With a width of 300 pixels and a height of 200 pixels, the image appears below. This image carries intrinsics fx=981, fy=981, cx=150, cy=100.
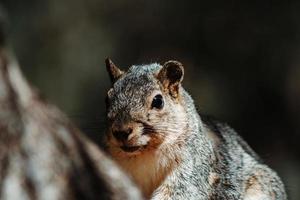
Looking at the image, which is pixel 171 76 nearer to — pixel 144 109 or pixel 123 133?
pixel 144 109

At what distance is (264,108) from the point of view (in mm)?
12562

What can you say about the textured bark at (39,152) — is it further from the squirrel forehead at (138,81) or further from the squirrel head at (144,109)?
the squirrel forehead at (138,81)

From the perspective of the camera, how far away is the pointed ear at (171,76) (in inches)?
217

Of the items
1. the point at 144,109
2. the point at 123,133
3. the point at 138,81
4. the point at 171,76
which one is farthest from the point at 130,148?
the point at 171,76

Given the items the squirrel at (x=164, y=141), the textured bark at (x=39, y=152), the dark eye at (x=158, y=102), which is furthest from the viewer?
the dark eye at (x=158, y=102)

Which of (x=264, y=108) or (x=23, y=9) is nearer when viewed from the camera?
(x=264, y=108)

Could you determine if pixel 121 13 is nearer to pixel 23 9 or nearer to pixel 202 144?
pixel 23 9

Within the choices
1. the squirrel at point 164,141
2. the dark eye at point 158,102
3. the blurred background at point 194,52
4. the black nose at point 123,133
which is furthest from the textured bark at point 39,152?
the blurred background at point 194,52

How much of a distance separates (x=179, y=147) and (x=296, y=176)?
21.6 ft

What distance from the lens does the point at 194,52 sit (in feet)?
42.5

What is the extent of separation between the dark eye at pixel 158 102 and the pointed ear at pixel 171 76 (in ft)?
0.48

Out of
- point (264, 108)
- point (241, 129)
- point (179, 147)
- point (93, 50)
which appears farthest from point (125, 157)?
point (93, 50)

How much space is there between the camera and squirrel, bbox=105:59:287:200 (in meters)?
5.19

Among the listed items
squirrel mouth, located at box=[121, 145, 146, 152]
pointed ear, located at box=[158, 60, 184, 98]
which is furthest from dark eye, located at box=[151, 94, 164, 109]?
squirrel mouth, located at box=[121, 145, 146, 152]
